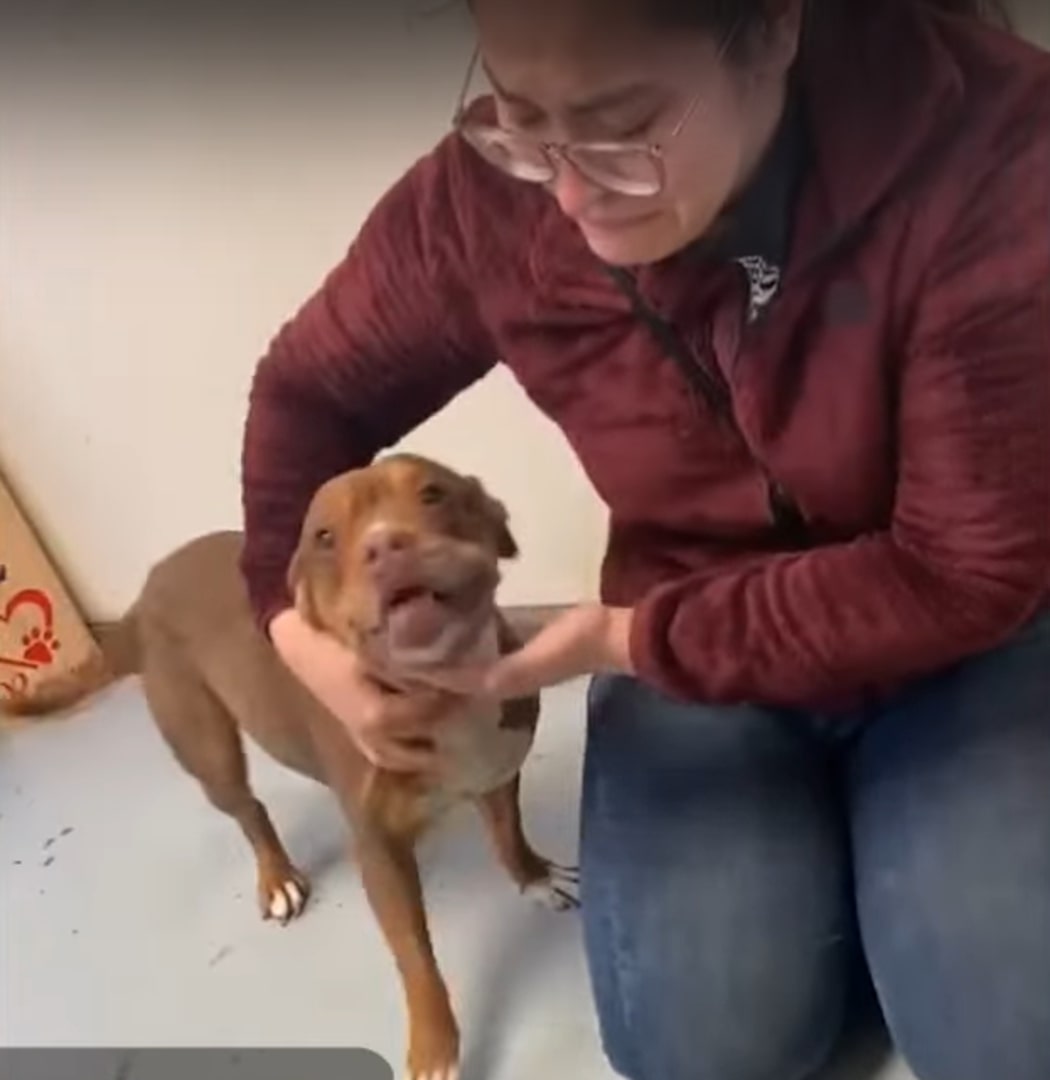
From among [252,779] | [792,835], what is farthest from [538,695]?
[252,779]

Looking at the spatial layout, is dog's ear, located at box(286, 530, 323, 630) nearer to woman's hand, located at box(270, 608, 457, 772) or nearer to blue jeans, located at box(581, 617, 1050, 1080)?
woman's hand, located at box(270, 608, 457, 772)

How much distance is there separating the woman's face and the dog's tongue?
0.14 metres

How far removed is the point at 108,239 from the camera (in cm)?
90

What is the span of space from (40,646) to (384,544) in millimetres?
453

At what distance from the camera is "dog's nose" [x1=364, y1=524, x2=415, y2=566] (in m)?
0.68

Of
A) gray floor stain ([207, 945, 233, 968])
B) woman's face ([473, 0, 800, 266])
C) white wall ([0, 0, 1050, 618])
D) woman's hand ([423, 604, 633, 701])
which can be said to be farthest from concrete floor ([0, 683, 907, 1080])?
woman's face ([473, 0, 800, 266])

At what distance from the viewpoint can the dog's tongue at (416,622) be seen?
0.70m

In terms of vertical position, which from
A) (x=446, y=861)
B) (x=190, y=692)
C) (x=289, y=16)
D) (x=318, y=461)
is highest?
(x=289, y=16)

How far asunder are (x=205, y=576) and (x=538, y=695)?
0.17 m

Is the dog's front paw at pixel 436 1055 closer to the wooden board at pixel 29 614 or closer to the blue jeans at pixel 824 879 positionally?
the blue jeans at pixel 824 879

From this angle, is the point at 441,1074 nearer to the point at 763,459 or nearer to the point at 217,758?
the point at 217,758

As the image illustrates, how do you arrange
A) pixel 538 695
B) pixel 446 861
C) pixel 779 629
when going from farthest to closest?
pixel 446 861 < pixel 538 695 < pixel 779 629

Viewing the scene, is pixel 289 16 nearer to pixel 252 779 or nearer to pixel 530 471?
pixel 530 471

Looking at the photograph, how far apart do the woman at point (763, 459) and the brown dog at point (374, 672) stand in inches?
1.1
